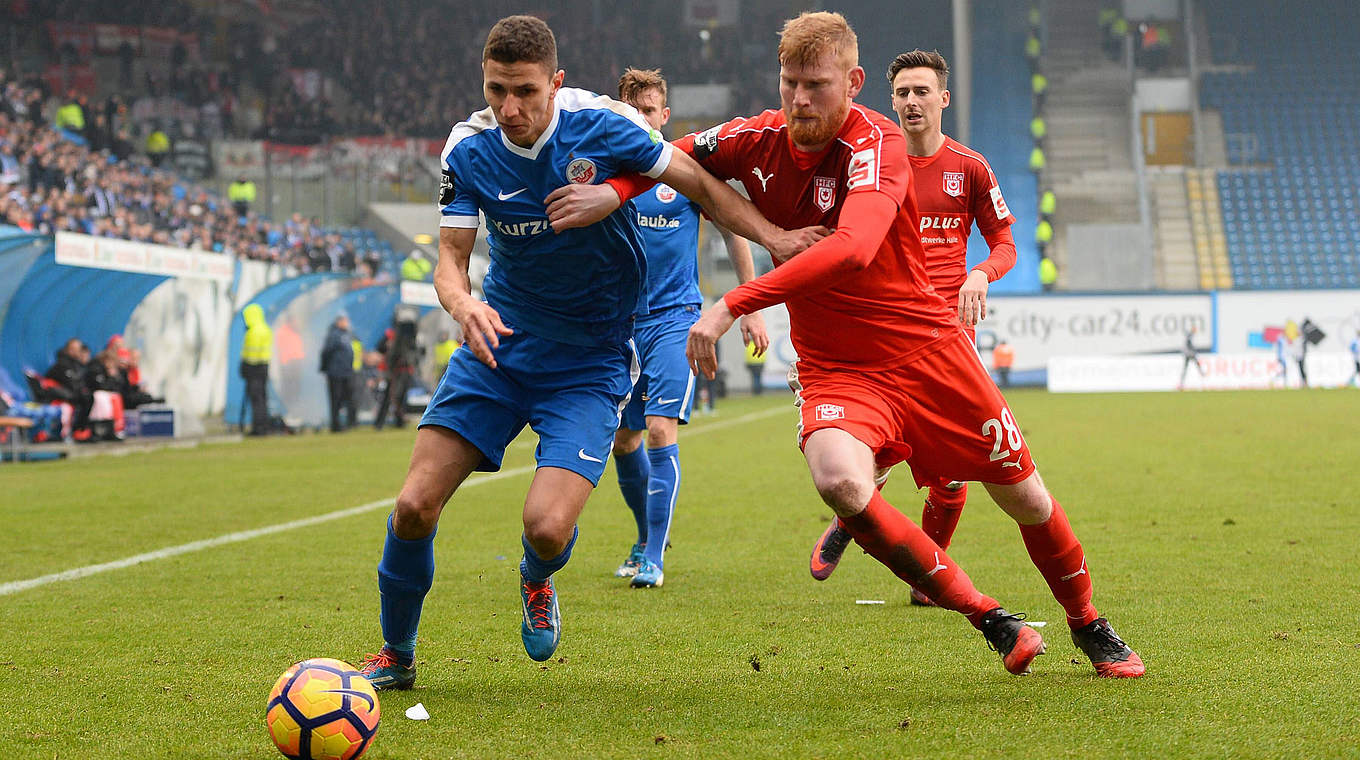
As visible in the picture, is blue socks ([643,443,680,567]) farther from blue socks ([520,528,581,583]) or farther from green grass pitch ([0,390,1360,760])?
blue socks ([520,528,581,583])

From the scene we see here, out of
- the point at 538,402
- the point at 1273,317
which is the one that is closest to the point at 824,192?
the point at 538,402

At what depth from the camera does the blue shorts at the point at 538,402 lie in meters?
4.36

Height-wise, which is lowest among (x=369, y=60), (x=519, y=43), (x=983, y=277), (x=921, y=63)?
(x=983, y=277)

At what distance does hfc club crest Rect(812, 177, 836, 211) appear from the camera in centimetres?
432

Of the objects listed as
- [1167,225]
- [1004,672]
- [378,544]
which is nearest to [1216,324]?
[1167,225]

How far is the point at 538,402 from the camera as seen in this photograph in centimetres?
450

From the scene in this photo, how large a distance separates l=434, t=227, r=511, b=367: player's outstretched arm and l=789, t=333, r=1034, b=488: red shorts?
1.01 m

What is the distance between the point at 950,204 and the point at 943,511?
4.47 feet

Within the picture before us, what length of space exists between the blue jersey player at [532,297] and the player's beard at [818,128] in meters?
0.28

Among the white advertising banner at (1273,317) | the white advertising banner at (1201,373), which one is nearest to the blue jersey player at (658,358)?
the white advertising banner at (1201,373)

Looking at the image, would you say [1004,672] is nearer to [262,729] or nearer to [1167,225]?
[262,729]

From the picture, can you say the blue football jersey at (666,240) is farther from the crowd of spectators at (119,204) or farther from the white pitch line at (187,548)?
the crowd of spectators at (119,204)

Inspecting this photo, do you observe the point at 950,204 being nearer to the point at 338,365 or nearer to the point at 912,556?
the point at 912,556

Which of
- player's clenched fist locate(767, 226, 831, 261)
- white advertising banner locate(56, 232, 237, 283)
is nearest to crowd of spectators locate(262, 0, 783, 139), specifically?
white advertising banner locate(56, 232, 237, 283)
